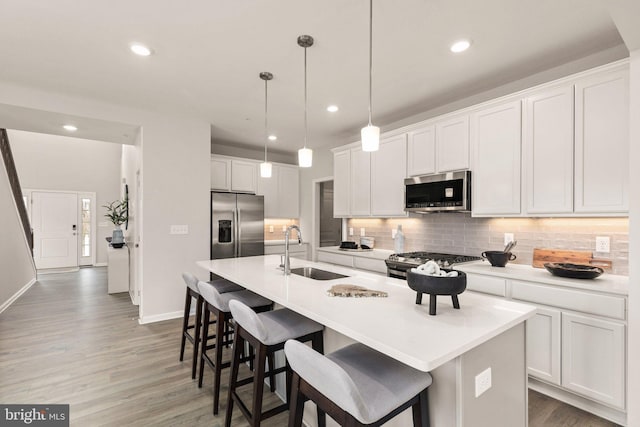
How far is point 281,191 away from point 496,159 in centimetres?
384

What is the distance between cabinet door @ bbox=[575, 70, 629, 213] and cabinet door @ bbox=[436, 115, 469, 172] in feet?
2.96

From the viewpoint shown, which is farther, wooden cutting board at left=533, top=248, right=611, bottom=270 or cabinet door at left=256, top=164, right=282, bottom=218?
cabinet door at left=256, top=164, right=282, bottom=218

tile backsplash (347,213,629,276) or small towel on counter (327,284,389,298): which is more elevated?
tile backsplash (347,213,629,276)

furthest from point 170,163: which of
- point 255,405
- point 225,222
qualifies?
point 255,405

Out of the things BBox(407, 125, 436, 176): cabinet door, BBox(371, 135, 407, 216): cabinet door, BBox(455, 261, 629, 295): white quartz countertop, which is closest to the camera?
BBox(455, 261, 629, 295): white quartz countertop

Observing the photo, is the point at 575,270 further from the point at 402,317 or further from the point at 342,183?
the point at 342,183

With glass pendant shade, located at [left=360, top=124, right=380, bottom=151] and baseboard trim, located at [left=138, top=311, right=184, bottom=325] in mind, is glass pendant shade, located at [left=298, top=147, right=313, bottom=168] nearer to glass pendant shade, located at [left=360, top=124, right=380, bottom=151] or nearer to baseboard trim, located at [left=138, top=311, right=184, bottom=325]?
glass pendant shade, located at [left=360, top=124, right=380, bottom=151]

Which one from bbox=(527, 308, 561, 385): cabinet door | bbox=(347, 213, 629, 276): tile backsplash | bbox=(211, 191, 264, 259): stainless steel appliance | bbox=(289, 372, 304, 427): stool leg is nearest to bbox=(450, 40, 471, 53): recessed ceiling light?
bbox=(347, 213, 629, 276): tile backsplash

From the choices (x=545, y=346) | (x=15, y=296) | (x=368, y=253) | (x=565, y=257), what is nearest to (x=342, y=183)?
(x=368, y=253)

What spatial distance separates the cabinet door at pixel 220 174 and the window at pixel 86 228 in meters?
5.67

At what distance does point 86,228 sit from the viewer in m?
8.24

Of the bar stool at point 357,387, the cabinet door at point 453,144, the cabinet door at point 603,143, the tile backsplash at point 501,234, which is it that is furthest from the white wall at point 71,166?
the cabinet door at point 603,143

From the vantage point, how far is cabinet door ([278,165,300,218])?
5.80 metres

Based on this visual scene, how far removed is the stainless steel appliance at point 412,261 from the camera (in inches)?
116
